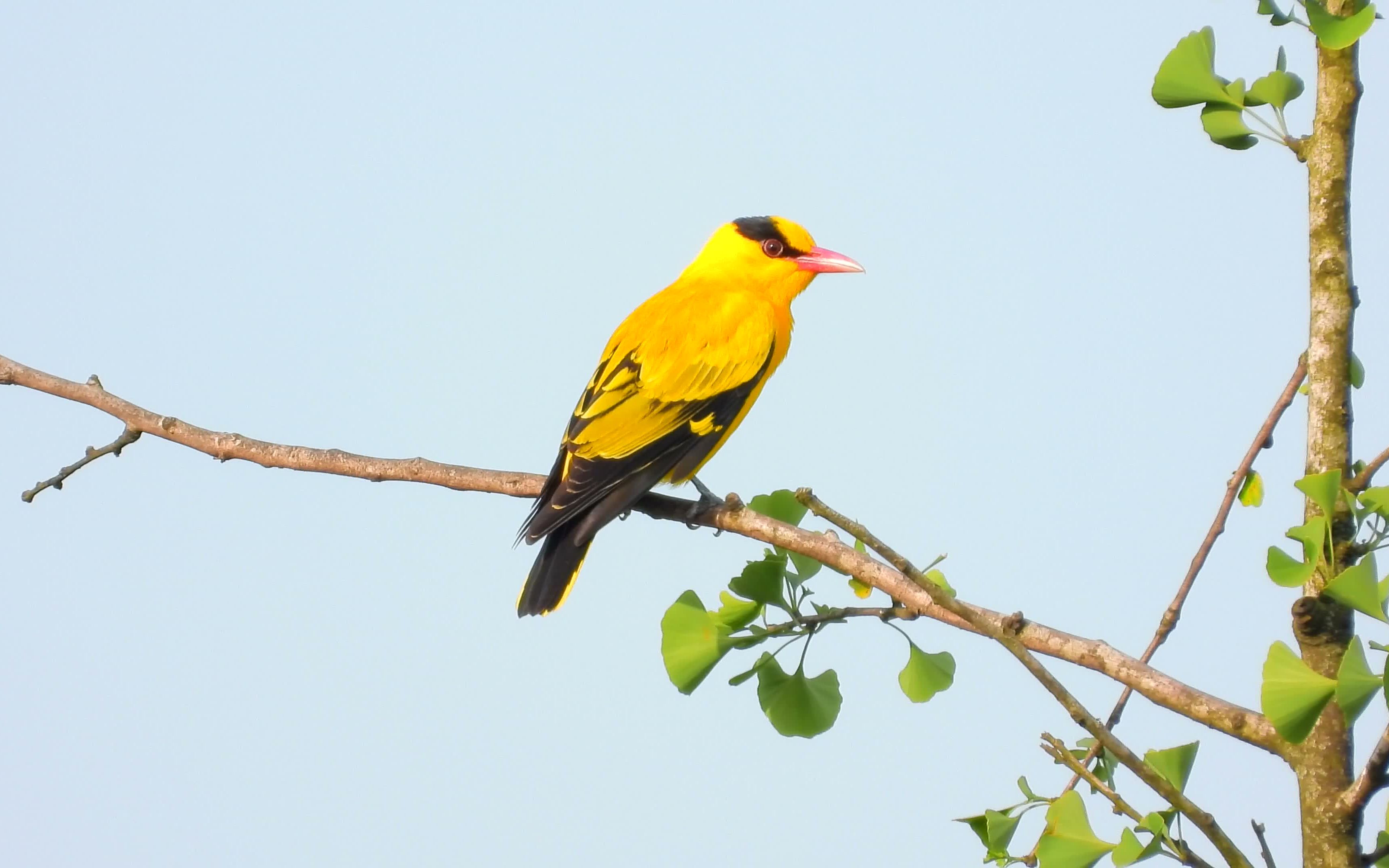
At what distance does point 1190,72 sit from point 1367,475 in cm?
81

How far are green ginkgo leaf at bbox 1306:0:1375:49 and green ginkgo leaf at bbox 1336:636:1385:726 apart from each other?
970 mm

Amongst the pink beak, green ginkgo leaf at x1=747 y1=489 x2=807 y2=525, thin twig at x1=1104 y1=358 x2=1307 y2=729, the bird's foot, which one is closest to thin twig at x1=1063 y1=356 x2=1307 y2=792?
thin twig at x1=1104 y1=358 x2=1307 y2=729

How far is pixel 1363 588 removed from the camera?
1.97 m

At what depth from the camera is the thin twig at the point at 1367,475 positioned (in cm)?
216

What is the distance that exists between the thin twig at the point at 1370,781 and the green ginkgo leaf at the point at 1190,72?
3.80 ft

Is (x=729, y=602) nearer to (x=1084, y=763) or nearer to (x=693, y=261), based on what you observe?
(x=1084, y=763)

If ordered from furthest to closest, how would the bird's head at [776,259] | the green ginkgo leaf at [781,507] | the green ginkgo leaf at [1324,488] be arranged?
the bird's head at [776,259], the green ginkgo leaf at [781,507], the green ginkgo leaf at [1324,488]

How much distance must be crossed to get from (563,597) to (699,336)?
1.18m

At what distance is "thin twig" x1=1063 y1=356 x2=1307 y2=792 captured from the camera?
260 cm

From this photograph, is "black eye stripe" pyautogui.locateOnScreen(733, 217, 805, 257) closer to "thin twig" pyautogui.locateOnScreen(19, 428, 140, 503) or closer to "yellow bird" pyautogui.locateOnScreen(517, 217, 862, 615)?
"yellow bird" pyautogui.locateOnScreen(517, 217, 862, 615)

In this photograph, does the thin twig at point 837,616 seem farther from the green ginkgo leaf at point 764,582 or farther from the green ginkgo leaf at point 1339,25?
the green ginkgo leaf at point 1339,25

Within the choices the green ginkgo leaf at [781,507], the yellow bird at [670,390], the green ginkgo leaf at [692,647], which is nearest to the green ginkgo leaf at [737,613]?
the green ginkgo leaf at [692,647]

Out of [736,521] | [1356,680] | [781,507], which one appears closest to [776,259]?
[736,521]

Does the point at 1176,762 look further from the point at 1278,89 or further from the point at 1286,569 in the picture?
the point at 1278,89
